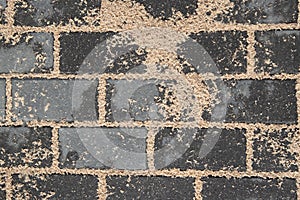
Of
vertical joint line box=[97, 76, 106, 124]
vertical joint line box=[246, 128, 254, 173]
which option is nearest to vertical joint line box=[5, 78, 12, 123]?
vertical joint line box=[97, 76, 106, 124]

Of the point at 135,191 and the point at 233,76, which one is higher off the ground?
the point at 233,76

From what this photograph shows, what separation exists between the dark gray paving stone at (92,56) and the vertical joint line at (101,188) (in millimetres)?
253

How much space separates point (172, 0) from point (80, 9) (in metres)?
0.22

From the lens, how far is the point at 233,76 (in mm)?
1313

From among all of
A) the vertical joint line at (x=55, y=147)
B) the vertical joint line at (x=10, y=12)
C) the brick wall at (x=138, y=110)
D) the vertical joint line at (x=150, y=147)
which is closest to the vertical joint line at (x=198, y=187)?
the brick wall at (x=138, y=110)

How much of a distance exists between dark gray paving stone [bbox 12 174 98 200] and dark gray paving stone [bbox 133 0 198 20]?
0.42 meters

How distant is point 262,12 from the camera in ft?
4.27

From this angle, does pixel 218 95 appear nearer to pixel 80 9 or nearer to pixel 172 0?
pixel 172 0

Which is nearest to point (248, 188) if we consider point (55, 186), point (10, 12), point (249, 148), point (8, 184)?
point (249, 148)

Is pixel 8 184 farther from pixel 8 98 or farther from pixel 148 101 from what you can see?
pixel 148 101

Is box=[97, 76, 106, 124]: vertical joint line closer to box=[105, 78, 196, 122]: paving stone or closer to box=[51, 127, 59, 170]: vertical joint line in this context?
box=[105, 78, 196, 122]: paving stone

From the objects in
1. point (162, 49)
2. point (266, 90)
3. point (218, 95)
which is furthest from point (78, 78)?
point (266, 90)

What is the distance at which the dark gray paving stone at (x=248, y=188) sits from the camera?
1.32m

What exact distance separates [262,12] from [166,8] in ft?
0.73
